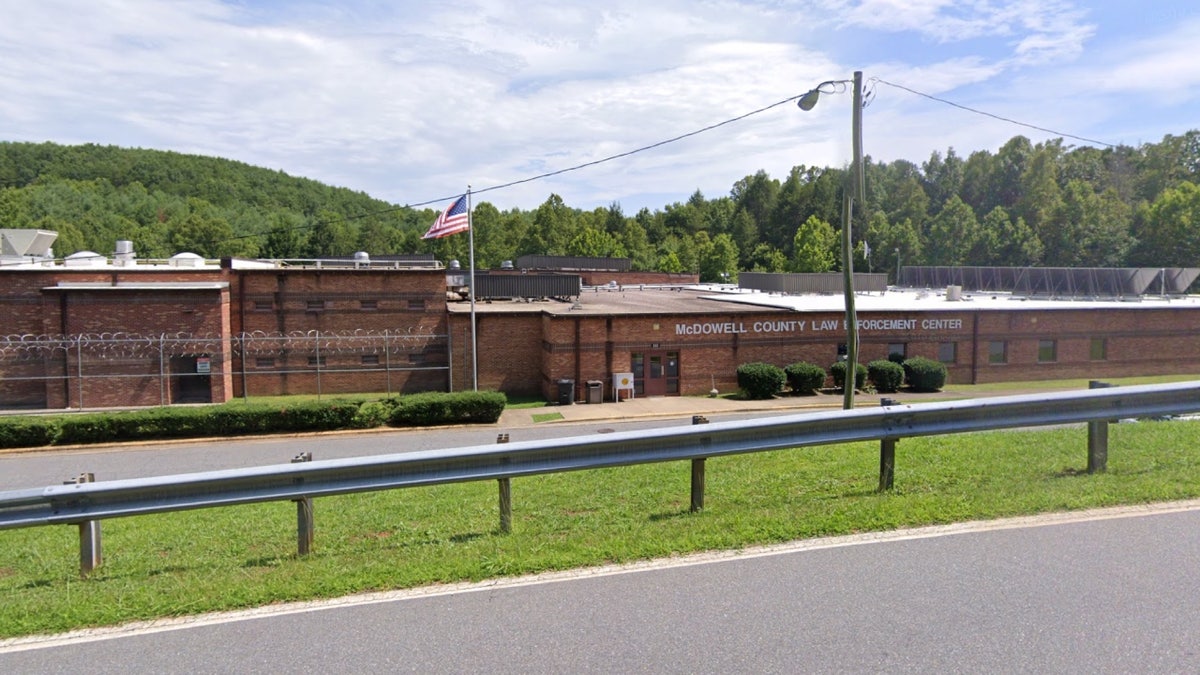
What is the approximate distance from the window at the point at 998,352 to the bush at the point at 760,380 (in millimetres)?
10987

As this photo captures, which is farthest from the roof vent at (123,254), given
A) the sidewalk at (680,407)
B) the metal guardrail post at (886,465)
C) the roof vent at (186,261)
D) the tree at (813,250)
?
the tree at (813,250)

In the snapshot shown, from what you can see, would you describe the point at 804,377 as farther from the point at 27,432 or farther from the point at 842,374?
the point at 27,432

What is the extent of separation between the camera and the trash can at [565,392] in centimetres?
2923

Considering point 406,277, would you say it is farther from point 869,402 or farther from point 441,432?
point 869,402

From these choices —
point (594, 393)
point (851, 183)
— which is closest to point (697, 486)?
point (851, 183)

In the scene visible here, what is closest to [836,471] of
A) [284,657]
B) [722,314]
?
[284,657]

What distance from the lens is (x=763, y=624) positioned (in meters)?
4.49

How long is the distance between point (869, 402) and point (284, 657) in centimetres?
2599

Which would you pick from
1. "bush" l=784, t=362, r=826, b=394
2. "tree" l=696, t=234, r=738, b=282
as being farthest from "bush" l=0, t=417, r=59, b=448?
"tree" l=696, t=234, r=738, b=282

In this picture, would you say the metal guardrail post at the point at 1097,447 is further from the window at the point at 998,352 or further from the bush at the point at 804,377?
the window at the point at 998,352

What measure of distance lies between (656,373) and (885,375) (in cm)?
934

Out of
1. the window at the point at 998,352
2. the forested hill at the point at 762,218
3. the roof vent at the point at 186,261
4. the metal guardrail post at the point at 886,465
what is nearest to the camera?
the metal guardrail post at the point at 886,465

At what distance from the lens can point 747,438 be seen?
6727mm

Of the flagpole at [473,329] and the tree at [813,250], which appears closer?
the flagpole at [473,329]
